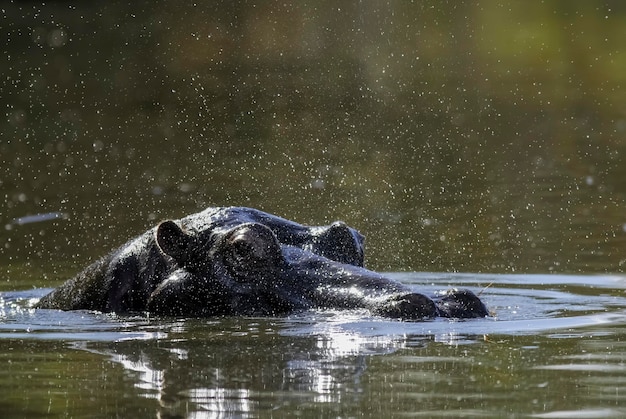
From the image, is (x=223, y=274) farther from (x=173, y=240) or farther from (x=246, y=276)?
(x=173, y=240)

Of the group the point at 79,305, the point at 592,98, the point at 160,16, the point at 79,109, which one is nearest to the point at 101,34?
the point at 160,16

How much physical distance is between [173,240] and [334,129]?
13.0 m

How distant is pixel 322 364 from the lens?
7.55m

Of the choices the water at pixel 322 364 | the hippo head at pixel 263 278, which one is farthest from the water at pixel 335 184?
the hippo head at pixel 263 278

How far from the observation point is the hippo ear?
911 centimetres

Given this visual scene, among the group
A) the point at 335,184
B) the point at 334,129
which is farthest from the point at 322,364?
the point at 334,129

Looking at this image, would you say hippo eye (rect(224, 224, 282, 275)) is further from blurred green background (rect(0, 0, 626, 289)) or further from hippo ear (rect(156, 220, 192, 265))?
blurred green background (rect(0, 0, 626, 289))

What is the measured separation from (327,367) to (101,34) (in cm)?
2870

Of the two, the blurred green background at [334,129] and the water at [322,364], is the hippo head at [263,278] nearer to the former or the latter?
the water at [322,364]

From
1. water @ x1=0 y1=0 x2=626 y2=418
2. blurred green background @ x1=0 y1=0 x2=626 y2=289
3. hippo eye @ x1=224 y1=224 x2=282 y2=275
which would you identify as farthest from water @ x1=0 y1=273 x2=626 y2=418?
blurred green background @ x1=0 y1=0 x2=626 y2=289

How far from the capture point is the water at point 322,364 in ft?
21.5

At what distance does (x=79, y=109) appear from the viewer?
984 inches

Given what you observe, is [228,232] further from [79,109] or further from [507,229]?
[79,109]

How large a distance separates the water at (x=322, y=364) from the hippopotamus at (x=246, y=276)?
12 centimetres
